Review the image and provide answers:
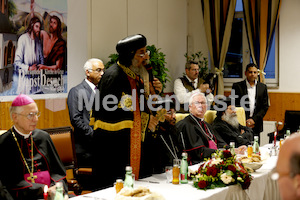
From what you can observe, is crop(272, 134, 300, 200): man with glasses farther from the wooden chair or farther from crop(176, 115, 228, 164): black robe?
crop(176, 115, 228, 164): black robe

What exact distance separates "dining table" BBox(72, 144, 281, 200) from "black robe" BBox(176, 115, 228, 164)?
833mm

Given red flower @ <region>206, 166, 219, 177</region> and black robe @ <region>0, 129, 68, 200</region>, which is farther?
red flower @ <region>206, 166, 219, 177</region>

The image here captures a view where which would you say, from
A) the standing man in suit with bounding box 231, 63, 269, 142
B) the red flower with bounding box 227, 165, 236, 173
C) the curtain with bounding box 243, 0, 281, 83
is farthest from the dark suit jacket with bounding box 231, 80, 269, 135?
the red flower with bounding box 227, 165, 236, 173

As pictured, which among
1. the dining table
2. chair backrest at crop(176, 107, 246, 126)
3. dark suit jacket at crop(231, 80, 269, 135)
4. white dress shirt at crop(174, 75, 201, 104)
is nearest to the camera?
the dining table

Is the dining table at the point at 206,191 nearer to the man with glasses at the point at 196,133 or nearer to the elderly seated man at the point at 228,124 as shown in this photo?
the man with glasses at the point at 196,133

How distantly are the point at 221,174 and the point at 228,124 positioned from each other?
2.70 m

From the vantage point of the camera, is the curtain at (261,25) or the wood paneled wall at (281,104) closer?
the wood paneled wall at (281,104)

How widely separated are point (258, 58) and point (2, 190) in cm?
666

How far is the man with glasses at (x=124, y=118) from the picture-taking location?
323cm

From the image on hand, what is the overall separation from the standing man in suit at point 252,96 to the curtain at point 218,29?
1325 millimetres

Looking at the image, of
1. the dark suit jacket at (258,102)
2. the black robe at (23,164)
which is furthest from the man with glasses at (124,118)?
the dark suit jacket at (258,102)

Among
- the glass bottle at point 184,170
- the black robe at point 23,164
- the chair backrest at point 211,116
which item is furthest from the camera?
the chair backrest at point 211,116

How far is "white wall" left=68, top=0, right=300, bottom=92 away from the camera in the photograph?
237 inches

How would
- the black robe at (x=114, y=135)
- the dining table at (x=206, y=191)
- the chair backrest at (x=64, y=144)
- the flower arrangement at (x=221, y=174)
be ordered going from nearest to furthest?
the dining table at (x=206, y=191)
the flower arrangement at (x=221, y=174)
the black robe at (x=114, y=135)
the chair backrest at (x=64, y=144)
